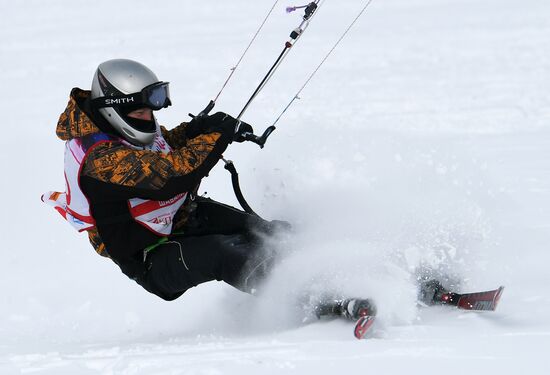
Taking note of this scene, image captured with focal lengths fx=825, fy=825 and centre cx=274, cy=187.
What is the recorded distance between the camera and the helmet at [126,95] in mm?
4059

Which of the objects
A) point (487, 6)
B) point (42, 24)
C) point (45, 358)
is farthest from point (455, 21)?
point (45, 358)

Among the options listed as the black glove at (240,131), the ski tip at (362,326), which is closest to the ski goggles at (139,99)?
the black glove at (240,131)

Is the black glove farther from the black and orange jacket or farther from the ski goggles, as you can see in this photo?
the ski goggles

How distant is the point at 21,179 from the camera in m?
8.29

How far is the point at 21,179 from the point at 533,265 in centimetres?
535

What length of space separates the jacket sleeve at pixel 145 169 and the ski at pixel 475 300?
1396mm

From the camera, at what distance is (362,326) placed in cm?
350

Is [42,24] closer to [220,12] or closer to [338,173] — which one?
[220,12]

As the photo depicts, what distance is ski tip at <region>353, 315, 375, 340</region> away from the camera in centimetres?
346

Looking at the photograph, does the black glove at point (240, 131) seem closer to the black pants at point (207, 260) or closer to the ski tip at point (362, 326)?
the black pants at point (207, 260)

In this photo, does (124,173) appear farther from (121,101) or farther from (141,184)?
(121,101)

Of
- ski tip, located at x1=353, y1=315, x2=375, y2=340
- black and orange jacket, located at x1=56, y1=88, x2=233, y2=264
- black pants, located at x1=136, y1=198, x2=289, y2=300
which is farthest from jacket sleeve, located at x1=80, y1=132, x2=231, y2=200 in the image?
ski tip, located at x1=353, y1=315, x2=375, y2=340

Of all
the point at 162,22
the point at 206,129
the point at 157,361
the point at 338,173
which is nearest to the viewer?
the point at 157,361

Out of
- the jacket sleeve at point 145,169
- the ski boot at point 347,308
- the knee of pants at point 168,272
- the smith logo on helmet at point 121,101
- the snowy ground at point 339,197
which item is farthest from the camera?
the knee of pants at point 168,272
